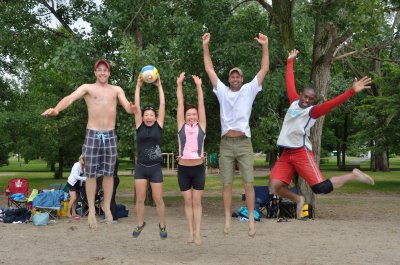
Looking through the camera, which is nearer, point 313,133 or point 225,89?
point 225,89

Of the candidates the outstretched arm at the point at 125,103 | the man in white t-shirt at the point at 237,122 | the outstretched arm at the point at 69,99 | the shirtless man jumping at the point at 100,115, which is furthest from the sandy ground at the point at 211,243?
the outstretched arm at the point at 69,99

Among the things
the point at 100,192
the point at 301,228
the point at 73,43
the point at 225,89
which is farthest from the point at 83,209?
the point at 225,89

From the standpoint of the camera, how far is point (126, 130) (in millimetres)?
14148

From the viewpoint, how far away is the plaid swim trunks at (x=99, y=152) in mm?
7074

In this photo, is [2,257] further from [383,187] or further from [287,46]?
[383,187]

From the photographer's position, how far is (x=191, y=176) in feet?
26.1

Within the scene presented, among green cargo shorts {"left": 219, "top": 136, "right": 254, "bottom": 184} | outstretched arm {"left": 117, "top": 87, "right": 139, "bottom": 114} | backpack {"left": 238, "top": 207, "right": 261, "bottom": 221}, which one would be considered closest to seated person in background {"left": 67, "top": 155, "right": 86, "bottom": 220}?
backpack {"left": 238, "top": 207, "right": 261, "bottom": 221}

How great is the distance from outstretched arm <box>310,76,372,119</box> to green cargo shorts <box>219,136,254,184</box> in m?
1.13

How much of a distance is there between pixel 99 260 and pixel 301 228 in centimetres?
638

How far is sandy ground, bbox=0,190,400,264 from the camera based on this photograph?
32.2 ft

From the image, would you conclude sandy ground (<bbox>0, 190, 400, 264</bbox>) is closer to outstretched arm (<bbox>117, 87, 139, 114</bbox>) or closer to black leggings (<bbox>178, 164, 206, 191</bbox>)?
black leggings (<bbox>178, 164, 206, 191</bbox>)

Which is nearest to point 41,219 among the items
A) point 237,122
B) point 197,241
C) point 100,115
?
point 197,241

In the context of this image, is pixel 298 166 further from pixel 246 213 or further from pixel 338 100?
pixel 246 213

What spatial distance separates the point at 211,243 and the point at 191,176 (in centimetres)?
417
